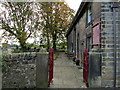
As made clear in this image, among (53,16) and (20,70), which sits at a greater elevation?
(53,16)

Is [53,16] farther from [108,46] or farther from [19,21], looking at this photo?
[108,46]

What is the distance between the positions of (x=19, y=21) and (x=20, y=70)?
8.96 meters

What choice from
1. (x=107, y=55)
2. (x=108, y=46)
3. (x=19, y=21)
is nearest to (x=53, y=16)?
(x=19, y=21)

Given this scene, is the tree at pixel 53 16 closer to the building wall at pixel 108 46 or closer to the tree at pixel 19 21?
the tree at pixel 19 21

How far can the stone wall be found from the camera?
493 centimetres

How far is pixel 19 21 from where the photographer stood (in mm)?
12773

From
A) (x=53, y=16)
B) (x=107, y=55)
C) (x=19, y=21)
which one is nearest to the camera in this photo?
(x=107, y=55)

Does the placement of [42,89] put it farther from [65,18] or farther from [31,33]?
[65,18]

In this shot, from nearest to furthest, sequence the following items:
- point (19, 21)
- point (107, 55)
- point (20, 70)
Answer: point (20, 70) < point (107, 55) < point (19, 21)

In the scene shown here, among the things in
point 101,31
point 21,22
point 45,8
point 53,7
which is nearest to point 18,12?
point 21,22

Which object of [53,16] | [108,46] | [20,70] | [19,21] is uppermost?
[53,16]

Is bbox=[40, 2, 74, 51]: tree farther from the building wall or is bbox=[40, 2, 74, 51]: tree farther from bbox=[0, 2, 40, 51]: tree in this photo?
the building wall

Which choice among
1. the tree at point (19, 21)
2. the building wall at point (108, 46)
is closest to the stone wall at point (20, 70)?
the building wall at point (108, 46)

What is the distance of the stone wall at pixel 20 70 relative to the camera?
4.93 meters
